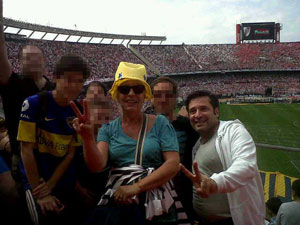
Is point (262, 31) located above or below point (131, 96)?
above

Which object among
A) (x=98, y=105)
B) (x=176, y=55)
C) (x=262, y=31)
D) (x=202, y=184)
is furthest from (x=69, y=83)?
(x=262, y=31)

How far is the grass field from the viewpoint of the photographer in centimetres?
1169

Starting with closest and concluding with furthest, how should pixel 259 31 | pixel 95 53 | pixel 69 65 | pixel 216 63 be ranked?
pixel 69 65
pixel 95 53
pixel 216 63
pixel 259 31

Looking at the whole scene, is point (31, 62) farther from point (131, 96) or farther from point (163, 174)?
point (163, 174)

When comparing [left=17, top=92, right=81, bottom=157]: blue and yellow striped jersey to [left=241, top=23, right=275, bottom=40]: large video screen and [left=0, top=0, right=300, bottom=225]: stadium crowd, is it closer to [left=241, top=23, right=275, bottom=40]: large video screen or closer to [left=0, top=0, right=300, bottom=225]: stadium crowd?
[left=0, top=0, right=300, bottom=225]: stadium crowd

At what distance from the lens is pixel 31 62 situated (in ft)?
7.76

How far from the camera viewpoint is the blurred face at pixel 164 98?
292 centimetres

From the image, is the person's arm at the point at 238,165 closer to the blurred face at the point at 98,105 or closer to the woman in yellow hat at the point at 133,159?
the woman in yellow hat at the point at 133,159

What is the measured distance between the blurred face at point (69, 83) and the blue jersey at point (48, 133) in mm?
108

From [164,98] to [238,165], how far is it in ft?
3.88

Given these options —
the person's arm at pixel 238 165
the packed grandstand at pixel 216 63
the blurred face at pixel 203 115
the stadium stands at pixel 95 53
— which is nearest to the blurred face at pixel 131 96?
the blurred face at pixel 203 115

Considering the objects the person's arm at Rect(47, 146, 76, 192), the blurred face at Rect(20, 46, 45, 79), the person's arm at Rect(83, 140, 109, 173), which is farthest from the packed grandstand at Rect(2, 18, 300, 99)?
the person's arm at Rect(83, 140, 109, 173)

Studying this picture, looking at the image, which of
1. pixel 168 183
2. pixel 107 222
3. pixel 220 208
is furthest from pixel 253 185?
pixel 107 222

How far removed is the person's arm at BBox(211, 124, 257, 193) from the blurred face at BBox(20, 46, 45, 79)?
1.77 metres
